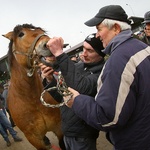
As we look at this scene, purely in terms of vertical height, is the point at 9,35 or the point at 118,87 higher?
the point at 9,35

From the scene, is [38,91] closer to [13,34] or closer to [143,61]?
[13,34]

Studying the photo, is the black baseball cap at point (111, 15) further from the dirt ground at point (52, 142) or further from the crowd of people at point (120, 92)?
the dirt ground at point (52, 142)

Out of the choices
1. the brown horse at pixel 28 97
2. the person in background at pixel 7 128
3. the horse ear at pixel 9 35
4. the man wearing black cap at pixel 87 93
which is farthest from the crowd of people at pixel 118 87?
the person in background at pixel 7 128

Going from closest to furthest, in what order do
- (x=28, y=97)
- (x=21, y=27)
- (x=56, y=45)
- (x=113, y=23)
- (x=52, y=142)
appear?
(x=113, y=23)
(x=56, y=45)
(x=21, y=27)
(x=28, y=97)
(x=52, y=142)

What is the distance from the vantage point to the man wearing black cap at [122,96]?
1.44 m

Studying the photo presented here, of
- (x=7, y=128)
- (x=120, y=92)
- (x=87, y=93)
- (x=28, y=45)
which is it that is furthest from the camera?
(x=7, y=128)

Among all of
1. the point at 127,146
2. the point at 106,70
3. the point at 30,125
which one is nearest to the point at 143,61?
the point at 106,70

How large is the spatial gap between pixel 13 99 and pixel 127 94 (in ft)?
10.2

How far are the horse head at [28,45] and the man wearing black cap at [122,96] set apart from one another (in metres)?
1.33

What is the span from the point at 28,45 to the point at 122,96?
227cm

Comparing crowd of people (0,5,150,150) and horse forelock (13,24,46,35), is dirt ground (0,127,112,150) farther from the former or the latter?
crowd of people (0,5,150,150)

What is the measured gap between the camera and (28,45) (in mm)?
3363

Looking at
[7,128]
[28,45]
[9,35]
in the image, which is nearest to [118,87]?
[28,45]

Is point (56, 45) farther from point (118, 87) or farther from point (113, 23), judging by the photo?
point (118, 87)
